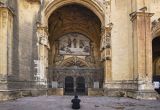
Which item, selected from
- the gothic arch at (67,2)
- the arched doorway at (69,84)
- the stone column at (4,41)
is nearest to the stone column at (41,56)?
the gothic arch at (67,2)

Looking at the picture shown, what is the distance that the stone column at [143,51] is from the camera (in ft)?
59.6

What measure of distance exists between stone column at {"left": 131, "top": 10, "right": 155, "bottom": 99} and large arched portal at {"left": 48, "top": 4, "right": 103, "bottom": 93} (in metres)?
9.17

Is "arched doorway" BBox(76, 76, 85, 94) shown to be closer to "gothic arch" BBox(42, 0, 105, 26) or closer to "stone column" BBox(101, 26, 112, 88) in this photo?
"stone column" BBox(101, 26, 112, 88)

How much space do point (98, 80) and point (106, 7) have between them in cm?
720

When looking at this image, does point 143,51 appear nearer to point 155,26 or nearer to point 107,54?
point 155,26

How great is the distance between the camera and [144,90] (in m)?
17.9

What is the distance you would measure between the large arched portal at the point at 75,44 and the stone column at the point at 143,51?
30.1 feet

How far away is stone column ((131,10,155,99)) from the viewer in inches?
715

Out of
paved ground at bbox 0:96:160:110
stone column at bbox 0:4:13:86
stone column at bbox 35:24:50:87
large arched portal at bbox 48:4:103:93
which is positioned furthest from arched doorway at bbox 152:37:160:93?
stone column at bbox 0:4:13:86

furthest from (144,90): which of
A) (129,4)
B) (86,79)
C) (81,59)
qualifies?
(81,59)

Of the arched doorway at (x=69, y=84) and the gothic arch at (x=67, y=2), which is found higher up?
the gothic arch at (x=67, y=2)

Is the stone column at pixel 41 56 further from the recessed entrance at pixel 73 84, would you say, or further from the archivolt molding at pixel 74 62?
the archivolt molding at pixel 74 62

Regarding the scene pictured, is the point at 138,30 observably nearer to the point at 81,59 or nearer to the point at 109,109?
the point at 109,109

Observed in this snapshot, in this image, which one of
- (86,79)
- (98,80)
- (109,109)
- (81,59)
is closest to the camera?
(109,109)
